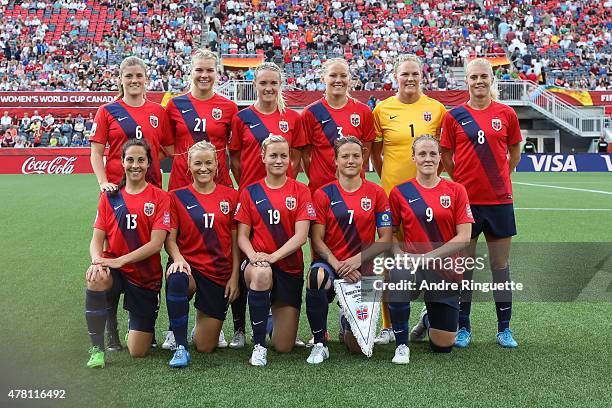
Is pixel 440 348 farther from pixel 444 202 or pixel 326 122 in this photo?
pixel 326 122

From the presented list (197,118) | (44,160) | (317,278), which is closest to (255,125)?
(197,118)

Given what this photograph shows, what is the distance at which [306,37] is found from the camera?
32781 millimetres

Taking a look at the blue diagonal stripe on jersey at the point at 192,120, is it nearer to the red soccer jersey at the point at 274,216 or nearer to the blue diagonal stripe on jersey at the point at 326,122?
the red soccer jersey at the point at 274,216

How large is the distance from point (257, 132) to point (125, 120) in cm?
89

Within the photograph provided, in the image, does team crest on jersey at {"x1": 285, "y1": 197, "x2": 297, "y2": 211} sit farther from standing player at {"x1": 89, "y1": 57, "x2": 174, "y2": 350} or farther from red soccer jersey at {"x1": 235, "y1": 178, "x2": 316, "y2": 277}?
standing player at {"x1": 89, "y1": 57, "x2": 174, "y2": 350}

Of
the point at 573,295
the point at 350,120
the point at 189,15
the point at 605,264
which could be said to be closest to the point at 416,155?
the point at 350,120

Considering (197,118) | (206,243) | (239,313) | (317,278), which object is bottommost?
(239,313)

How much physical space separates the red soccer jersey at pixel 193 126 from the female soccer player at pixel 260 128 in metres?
0.09

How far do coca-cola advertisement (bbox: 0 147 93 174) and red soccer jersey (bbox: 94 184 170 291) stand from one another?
20.7m

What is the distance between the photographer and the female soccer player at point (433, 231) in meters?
4.31

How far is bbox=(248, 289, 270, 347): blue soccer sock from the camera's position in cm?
420

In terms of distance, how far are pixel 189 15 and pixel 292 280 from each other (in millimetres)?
31798

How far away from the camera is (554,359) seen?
4125 millimetres

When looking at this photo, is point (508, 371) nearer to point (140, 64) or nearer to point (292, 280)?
point (292, 280)
